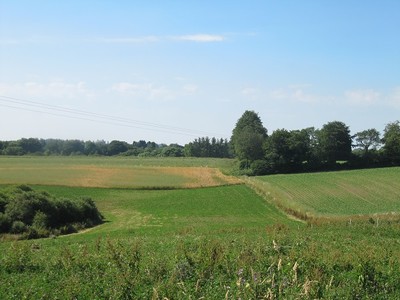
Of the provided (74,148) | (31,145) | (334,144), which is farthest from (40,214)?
(74,148)

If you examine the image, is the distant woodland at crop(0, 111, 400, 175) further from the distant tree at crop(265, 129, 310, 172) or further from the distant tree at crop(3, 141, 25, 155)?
the distant tree at crop(3, 141, 25, 155)

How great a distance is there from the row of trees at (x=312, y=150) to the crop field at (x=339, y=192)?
10982 millimetres

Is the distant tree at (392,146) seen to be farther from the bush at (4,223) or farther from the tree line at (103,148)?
the bush at (4,223)

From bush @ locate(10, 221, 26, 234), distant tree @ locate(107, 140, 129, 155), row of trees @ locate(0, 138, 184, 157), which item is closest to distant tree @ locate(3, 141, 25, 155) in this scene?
row of trees @ locate(0, 138, 184, 157)

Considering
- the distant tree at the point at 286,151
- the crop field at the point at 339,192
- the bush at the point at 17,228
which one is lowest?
the bush at the point at 17,228

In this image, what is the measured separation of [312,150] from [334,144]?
527 centimetres

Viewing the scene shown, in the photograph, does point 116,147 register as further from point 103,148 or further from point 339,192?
point 339,192

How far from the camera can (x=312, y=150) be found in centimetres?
9231

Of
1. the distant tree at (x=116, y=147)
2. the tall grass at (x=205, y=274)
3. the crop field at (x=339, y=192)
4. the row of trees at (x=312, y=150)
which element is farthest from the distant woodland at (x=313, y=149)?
the tall grass at (x=205, y=274)

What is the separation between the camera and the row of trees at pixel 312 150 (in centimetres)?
8831

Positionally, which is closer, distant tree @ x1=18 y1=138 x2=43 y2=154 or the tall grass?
the tall grass

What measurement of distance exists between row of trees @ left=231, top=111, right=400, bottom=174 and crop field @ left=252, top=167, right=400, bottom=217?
11.0 m

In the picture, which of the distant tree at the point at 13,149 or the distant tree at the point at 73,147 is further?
the distant tree at the point at 73,147

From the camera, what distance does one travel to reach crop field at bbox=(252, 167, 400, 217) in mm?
47031
